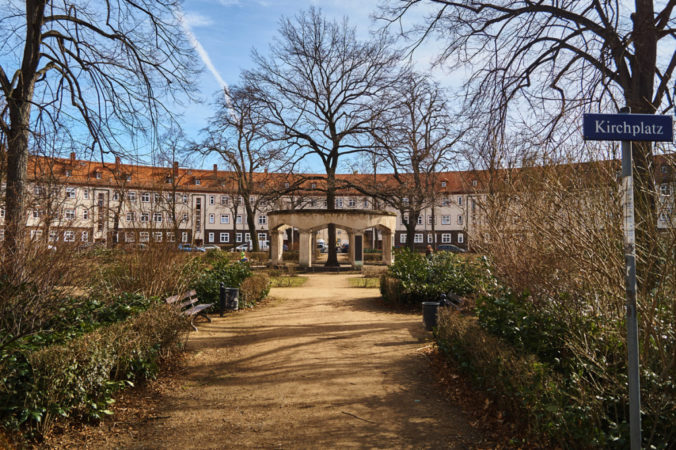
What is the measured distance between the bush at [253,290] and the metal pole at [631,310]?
9.86 metres

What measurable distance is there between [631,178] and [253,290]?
412 inches

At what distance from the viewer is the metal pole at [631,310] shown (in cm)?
281

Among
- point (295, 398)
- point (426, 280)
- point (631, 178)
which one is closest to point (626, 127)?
point (631, 178)

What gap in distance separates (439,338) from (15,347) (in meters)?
5.39

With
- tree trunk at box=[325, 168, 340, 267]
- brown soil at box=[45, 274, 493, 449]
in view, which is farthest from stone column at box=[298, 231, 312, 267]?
brown soil at box=[45, 274, 493, 449]

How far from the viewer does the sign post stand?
2.84 metres

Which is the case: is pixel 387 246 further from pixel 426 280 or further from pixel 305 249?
pixel 426 280

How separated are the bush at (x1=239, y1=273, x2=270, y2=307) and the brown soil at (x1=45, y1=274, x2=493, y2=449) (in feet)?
8.18

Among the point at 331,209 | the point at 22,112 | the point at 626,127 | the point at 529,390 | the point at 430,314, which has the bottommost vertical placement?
the point at 430,314

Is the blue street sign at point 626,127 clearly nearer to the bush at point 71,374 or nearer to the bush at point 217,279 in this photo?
the bush at point 71,374

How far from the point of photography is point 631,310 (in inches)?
114

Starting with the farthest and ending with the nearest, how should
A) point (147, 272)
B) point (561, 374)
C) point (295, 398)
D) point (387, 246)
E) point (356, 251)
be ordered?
point (387, 246) → point (356, 251) → point (147, 272) → point (295, 398) → point (561, 374)

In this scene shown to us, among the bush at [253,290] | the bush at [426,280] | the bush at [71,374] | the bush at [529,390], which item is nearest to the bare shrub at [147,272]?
the bush at [253,290]

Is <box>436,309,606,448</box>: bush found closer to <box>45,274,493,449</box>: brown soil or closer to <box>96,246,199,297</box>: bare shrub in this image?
<box>45,274,493,449</box>: brown soil
